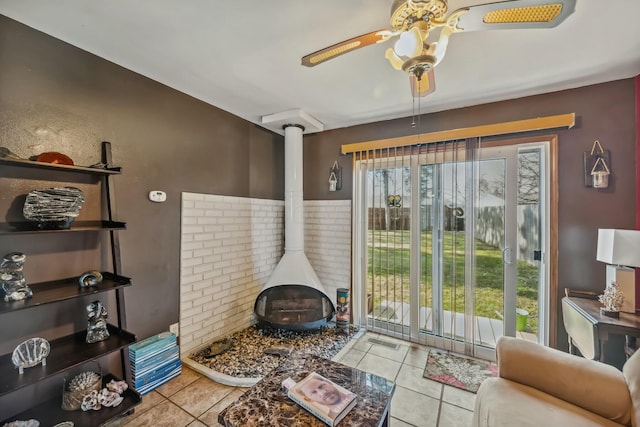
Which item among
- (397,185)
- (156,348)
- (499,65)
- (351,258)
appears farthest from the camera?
(351,258)

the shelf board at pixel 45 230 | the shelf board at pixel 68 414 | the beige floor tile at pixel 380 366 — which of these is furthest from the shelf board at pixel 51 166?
the beige floor tile at pixel 380 366

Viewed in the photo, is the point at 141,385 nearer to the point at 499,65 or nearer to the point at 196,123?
the point at 196,123

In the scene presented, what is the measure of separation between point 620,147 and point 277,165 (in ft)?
10.3

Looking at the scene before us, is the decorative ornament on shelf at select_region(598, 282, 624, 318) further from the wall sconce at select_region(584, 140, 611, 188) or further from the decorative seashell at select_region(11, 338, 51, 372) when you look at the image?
the decorative seashell at select_region(11, 338, 51, 372)

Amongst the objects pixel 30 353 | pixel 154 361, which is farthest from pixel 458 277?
pixel 30 353

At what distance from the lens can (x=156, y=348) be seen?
1.97m

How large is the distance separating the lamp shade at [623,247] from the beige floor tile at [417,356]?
5.04 feet

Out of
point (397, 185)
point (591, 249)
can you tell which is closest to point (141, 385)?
point (397, 185)

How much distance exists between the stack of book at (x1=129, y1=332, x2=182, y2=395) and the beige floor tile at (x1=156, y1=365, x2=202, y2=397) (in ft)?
0.11

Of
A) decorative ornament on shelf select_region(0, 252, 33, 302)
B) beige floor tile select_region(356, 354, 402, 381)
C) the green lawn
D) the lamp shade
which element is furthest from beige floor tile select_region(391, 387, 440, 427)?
decorative ornament on shelf select_region(0, 252, 33, 302)

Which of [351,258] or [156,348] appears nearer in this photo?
[156,348]

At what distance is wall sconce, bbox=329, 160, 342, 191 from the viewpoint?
10.1 feet

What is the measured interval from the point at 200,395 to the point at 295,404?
41.3 inches

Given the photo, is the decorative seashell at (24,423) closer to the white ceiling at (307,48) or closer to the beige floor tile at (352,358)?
the beige floor tile at (352,358)
